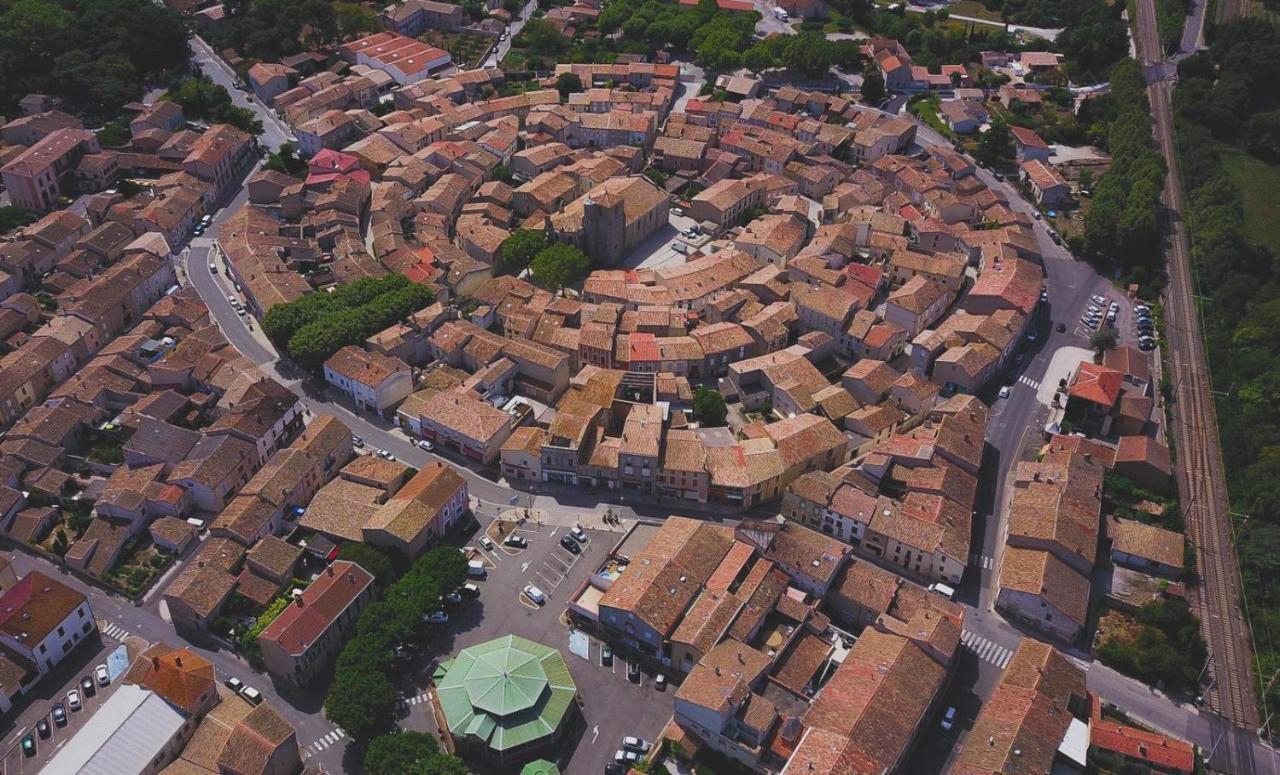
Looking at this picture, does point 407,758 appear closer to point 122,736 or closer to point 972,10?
point 122,736

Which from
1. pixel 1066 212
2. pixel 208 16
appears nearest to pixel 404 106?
pixel 208 16

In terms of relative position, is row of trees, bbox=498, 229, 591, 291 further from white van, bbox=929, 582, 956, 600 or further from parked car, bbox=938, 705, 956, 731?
parked car, bbox=938, 705, 956, 731

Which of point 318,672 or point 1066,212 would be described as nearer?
point 318,672

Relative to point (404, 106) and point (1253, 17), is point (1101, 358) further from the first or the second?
point (1253, 17)

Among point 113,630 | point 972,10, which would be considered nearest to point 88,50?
point 113,630

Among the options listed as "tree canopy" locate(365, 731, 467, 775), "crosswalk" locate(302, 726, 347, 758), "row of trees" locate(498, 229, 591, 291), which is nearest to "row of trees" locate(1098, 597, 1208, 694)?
"tree canopy" locate(365, 731, 467, 775)

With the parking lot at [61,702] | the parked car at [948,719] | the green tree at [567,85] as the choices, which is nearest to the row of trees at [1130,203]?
the parked car at [948,719]

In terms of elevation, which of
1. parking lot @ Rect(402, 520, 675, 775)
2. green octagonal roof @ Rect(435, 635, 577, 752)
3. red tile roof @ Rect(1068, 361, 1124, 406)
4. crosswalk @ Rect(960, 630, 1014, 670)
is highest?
red tile roof @ Rect(1068, 361, 1124, 406)
